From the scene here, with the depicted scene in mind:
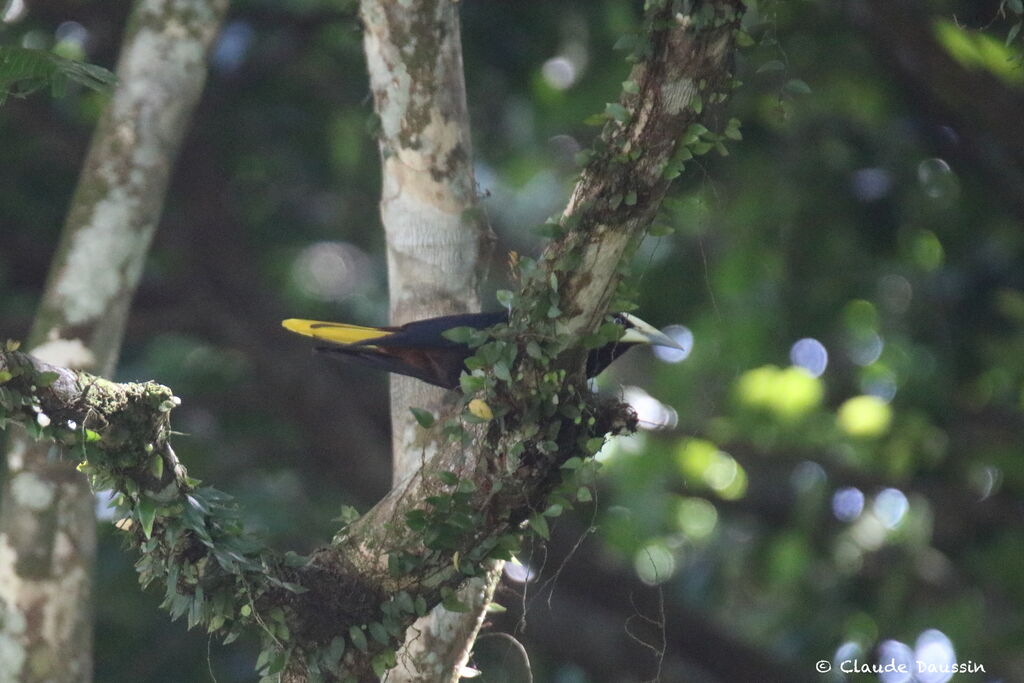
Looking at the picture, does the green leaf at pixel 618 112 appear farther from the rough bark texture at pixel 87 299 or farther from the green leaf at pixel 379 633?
the rough bark texture at pixel 87 299

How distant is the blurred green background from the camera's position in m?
5.82

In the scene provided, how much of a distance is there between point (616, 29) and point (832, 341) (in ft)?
7.50

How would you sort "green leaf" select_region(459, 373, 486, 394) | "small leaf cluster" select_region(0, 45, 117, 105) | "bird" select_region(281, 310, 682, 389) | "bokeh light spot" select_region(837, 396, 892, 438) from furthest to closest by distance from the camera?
"bokeh light spot" select_region(837, 396, 892, 438) → "bird" select_region(281, 310, 682, 389) → "green leaf" select_region(459, 373, 486, 394) → "small leaf cluster" select_region(0, 45, 117, 105)

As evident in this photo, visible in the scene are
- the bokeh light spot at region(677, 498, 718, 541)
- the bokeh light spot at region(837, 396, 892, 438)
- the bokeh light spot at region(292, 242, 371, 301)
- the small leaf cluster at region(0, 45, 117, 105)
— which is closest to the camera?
the small leaf cluster at region(0, 45, 117, 105)

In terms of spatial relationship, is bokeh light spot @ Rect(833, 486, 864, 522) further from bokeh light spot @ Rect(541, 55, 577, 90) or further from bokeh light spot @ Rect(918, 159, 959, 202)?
bokeh light spot @ Rect(541, 55, 577, 90)

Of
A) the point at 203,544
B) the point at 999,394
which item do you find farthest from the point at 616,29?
the point at 203,544

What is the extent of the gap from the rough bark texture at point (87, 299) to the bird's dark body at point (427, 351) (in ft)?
2.74

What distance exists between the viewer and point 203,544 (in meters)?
2.67

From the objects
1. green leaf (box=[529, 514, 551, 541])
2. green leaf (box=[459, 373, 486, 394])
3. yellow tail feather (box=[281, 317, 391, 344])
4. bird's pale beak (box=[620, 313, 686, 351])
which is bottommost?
bird's pale beak (box=[620, 313, 686, 351])

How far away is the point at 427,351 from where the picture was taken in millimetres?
3553

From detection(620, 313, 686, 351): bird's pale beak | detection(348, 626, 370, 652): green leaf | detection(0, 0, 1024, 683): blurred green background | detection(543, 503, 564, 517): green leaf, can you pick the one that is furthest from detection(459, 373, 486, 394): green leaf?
detection(0, 0, 1024, 683): blurred green background

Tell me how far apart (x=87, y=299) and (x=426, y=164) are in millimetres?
1188

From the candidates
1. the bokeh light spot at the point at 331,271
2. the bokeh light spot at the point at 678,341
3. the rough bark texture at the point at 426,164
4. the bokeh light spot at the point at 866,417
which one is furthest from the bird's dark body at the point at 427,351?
the bokeh light spot at the point at 331,271

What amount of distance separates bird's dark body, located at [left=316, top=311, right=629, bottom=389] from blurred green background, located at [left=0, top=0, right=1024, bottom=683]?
1.43 meters
